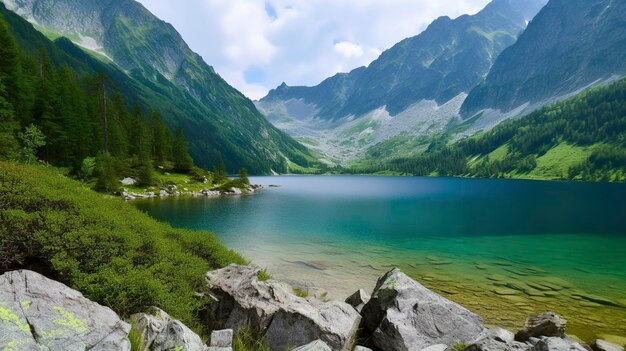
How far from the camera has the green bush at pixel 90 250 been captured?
37.4 feet

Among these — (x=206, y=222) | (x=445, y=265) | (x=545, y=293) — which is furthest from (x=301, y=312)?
(x=206, y=222)

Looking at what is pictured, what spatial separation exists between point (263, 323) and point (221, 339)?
2.25m

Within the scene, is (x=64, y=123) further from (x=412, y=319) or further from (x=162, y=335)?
(x=412, y=319)

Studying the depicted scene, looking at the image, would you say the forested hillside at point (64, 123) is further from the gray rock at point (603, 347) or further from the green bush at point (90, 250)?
the gray rock at point (603, 347)

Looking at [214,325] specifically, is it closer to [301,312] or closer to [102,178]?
[301,312]

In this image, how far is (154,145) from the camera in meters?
118

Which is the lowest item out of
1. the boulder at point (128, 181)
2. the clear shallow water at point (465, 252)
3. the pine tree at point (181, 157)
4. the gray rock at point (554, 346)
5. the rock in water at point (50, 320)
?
the clear shallow water at point (465, 252)

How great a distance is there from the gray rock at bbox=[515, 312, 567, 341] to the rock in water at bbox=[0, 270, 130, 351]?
52.1 feet

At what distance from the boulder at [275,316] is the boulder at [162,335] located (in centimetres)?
330

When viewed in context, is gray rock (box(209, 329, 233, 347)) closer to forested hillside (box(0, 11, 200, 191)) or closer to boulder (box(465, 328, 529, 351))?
boulder (box(465, 328, 529, 351))

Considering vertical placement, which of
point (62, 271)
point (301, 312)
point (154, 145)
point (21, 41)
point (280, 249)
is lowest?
point (280, 249)

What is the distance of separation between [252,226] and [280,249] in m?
15.7

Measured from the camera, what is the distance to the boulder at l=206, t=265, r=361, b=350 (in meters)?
12.8

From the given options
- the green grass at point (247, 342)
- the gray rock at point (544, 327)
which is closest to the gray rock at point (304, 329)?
the green grass at point (247, 342)
